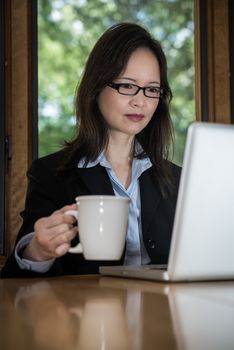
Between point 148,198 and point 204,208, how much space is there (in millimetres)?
736

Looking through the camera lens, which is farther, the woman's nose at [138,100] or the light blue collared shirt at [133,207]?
the woman's nose at [138,100]

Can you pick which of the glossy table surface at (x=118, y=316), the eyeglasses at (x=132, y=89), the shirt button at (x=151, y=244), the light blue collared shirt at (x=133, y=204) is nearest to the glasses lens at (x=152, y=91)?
the eyeglasses at (x=132, y=89)

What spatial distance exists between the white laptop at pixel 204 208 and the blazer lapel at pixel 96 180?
0.64 metres

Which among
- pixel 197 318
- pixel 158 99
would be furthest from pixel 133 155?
pixel 197 318

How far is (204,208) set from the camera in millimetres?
975

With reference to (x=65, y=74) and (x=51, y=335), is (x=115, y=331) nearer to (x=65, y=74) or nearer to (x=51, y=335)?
(x=51, y=335)

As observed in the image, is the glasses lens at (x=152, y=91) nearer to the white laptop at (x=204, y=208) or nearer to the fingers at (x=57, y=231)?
the fingers at (x=57, y=231)

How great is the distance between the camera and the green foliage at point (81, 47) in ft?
8.23

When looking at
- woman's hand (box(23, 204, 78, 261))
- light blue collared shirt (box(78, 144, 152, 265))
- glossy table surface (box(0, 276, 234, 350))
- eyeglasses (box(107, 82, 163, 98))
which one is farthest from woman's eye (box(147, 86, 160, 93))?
glossy table surface (box(0, 276, 234, 350))

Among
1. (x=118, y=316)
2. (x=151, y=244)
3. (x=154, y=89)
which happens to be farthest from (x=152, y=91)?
(x=118, y=316)

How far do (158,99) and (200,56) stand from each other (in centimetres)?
104

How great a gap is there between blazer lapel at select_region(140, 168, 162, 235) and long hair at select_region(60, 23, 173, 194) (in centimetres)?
3

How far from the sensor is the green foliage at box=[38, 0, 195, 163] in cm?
251

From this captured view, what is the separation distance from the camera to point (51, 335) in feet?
1.84
